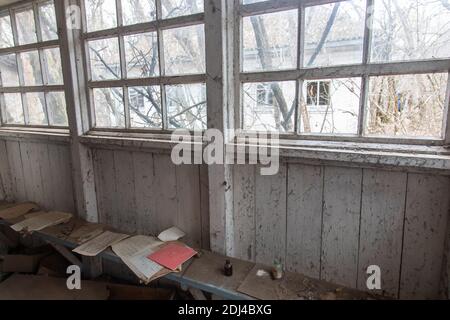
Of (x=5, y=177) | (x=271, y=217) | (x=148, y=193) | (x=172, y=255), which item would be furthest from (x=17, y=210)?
(x=271, y=217)

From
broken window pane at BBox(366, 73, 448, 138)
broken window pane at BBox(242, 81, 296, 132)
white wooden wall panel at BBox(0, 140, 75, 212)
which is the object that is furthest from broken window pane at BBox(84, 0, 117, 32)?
broken window pane at BBox(366, 73, 448, 138)

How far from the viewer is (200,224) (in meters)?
1.63

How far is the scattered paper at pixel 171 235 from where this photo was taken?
166 centimetres

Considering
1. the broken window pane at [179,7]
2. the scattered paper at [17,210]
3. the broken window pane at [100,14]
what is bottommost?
the scattered paper at [17,210]

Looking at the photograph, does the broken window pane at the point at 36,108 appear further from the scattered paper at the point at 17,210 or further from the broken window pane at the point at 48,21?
the scattered paper at the point at 17,210

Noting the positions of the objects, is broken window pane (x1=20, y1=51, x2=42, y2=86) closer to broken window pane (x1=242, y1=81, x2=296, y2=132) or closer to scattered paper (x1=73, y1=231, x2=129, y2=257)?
scattered paper (x1=73, y1=231, x2=129, y2=257)

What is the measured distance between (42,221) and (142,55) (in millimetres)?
1389

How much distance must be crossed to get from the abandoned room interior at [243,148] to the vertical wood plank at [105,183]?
1 cm

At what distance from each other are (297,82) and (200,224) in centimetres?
93

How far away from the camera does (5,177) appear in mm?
2529

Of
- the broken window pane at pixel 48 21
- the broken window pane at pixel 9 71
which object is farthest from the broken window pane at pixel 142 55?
the broken window pane at pixel 9 71

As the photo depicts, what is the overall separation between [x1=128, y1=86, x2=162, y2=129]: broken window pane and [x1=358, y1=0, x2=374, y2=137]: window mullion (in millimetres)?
1082

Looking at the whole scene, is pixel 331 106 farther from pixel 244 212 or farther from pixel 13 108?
pixel 13 108

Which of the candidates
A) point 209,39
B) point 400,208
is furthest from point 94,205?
point 400,208
